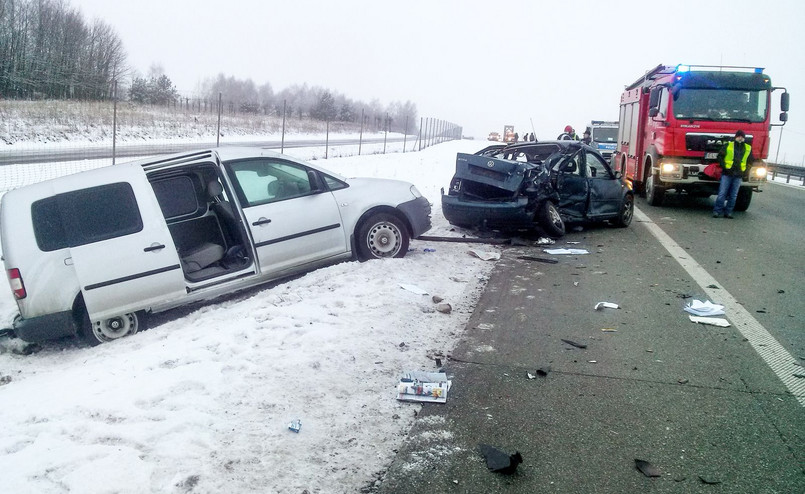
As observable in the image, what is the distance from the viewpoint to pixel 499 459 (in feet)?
11.7

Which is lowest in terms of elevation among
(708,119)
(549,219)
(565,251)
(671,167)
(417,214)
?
(565,251)

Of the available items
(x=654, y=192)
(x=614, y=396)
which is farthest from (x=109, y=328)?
(x=654, y=192)

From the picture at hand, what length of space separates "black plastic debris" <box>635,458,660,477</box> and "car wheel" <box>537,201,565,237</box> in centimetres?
736

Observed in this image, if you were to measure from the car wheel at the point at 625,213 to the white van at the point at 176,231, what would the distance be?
17.4 ft

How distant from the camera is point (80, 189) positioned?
20.5 feet

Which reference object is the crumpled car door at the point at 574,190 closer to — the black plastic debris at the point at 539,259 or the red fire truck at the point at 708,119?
the black plastic debris at the point at 539,259

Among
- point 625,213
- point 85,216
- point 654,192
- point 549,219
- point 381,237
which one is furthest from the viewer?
point 654,192

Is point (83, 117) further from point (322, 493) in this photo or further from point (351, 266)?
point (322, 493)

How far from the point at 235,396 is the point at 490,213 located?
22.6ft

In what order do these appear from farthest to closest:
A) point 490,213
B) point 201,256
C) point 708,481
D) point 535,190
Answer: point 490,213, point 535,190, point 201,256, point 708,481

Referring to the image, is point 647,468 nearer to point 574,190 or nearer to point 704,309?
point 704,309

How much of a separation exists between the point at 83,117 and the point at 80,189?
20912 mm

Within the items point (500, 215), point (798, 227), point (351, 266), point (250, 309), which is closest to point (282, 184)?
point (351, 266)

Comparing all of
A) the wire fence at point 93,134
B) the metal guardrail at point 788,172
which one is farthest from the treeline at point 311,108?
the metal guardrail at point 788,172
